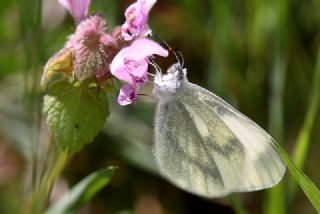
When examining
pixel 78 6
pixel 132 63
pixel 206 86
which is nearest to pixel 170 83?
pixel 132 63

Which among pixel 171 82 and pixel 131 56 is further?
pixel 171 82

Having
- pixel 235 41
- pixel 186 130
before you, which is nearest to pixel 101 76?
pixel 186 130

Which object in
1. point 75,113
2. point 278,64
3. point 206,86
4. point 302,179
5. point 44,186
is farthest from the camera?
point 206,86

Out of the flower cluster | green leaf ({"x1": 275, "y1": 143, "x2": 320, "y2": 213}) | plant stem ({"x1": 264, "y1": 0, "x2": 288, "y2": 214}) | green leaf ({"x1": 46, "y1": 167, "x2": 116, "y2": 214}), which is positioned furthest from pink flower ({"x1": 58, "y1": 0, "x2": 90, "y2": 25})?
plant stem ({"x1": 264, "y1": 0, "x2": 288, "y2": 214})

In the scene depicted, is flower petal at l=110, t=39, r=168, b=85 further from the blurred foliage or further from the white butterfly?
the blurred foliage

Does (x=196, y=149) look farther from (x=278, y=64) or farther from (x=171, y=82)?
(x=278, y=64)

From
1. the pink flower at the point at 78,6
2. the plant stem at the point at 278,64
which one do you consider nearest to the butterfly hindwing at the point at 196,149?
the pink flower at the point at 78,6

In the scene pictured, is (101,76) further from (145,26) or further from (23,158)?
(23,158)
